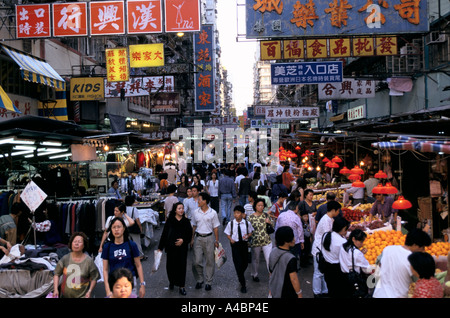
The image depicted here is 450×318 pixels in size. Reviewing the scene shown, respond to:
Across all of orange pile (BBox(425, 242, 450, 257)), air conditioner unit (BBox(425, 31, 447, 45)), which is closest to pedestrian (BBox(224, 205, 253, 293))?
orange pile (BBox(425, 242, 450, 257))

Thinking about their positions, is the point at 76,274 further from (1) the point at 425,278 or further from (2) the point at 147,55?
(2) the point at 147,55

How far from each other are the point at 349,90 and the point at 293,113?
18.5ft

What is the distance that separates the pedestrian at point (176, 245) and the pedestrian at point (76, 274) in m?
2.21

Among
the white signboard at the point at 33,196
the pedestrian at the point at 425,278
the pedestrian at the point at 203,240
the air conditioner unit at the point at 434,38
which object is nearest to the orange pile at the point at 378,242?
the pedestrian at the point at 425,278

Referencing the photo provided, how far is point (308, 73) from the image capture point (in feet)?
43.2

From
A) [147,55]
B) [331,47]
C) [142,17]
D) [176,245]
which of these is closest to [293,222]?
[176,245]

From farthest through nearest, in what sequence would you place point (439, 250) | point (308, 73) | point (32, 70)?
point (308, 73)
point (32, 70)
point (439, 250)

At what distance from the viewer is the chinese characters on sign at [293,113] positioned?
72.4 feet

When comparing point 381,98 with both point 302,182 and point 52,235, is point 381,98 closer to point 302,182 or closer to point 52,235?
point 302,182

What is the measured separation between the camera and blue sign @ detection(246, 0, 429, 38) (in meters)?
13.0

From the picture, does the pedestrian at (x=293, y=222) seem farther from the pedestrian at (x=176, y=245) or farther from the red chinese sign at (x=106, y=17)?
the red chinese sign at (x=106, y=17)

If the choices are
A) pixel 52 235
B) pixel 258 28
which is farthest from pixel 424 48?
pixel 52 235

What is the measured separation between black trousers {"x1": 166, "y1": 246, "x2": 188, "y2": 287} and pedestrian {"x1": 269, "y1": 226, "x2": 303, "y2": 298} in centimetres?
283

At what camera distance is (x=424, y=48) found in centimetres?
1450
